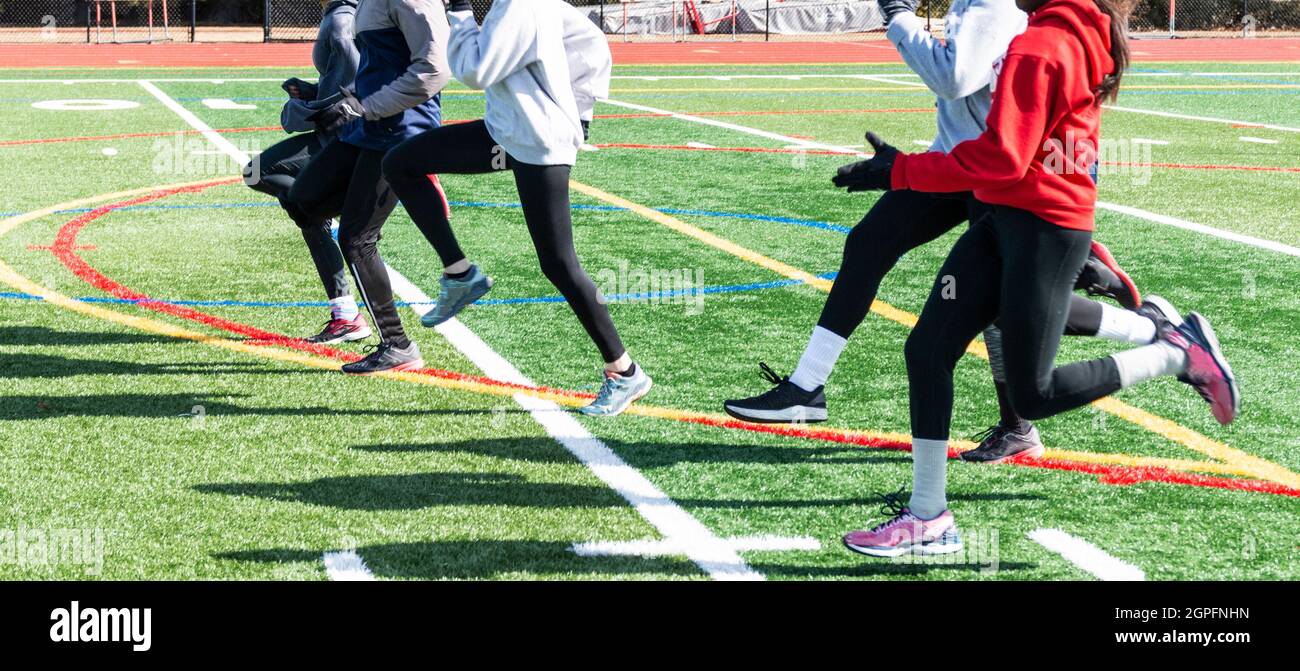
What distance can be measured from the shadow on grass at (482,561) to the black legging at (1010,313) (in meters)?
0.90

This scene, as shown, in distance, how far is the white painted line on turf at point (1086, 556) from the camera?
441cm

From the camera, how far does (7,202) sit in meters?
11.7

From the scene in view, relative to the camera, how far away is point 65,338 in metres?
7.50

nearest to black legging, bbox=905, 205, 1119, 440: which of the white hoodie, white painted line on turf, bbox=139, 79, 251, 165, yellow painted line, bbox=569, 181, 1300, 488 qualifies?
yellow painted line, bbox=569, 181, 1300, 488

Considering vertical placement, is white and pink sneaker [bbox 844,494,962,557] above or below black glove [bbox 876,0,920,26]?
below

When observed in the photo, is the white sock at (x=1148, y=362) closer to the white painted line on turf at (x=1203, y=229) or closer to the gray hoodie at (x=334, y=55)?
the gray hoodie at (x=334, y=55)

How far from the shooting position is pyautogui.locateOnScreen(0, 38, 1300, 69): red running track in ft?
101

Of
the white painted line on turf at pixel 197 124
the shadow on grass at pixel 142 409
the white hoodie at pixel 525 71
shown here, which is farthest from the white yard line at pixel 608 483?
the white painted line on turf at pixel 197 124

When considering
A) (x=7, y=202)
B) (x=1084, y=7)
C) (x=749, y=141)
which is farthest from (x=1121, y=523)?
(x=749, y=141)

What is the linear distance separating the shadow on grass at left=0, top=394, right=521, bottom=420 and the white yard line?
1.20ft

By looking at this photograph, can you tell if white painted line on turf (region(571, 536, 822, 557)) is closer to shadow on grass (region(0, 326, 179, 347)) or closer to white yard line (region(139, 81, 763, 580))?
white yard line (region(139, 81, 763, 580))
